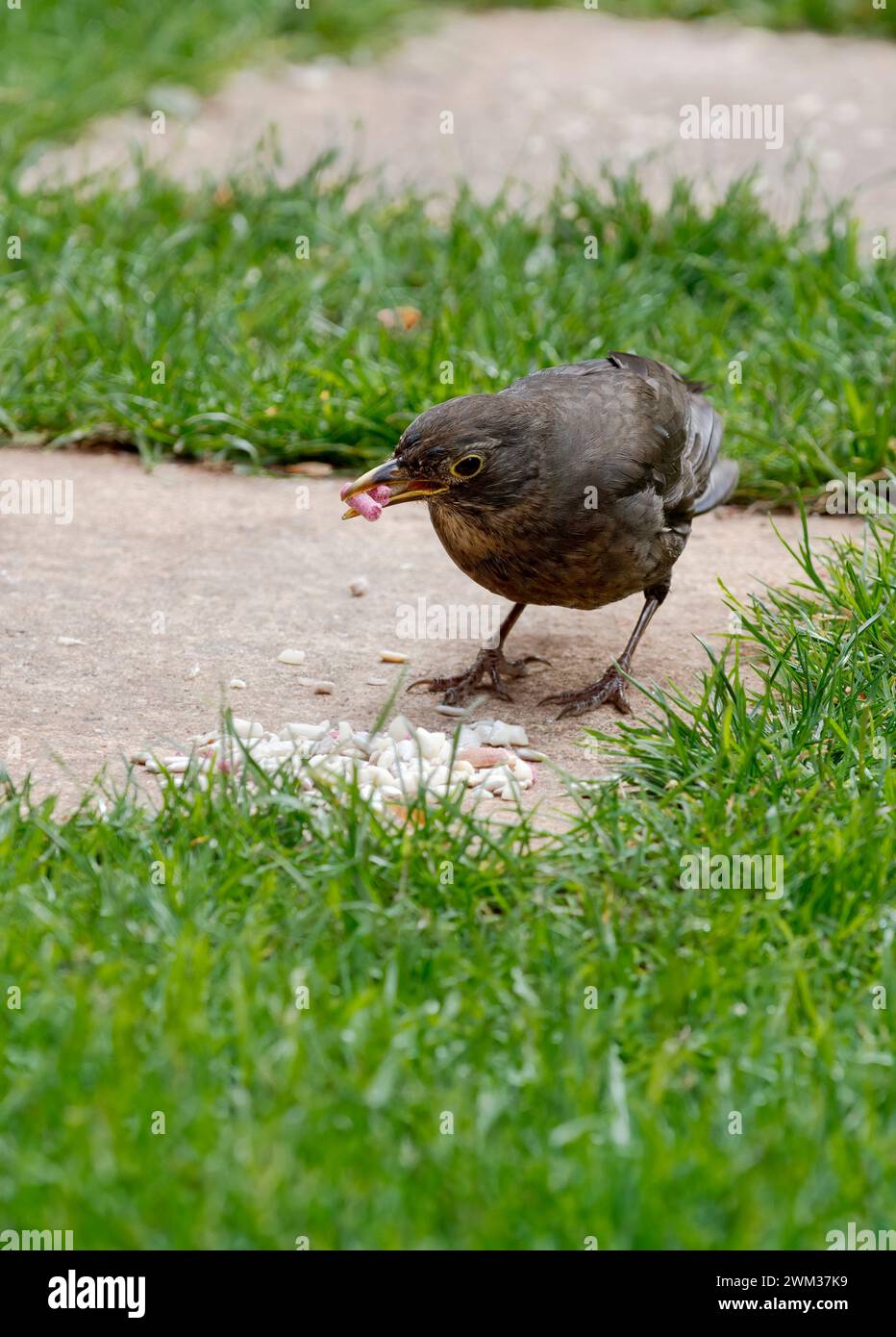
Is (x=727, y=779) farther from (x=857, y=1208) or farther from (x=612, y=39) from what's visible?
(x=612, y=39)

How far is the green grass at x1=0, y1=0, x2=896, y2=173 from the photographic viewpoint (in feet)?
28.9

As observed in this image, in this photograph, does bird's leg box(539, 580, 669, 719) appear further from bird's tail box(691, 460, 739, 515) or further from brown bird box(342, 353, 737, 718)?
bird's tail box(691, 460, 739, 515)

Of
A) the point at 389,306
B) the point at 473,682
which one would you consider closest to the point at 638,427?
the point at 473,682

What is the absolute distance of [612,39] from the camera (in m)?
11.8

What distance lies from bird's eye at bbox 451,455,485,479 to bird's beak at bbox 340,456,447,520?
0.06 meters

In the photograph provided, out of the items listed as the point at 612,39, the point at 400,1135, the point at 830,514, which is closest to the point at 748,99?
the point at 612,39

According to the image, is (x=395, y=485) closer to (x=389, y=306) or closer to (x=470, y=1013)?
(x=470, y=1013)

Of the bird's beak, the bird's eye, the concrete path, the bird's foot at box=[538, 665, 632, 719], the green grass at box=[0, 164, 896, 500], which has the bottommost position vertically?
the bird's foot at box=[538, 665, 632, 719]

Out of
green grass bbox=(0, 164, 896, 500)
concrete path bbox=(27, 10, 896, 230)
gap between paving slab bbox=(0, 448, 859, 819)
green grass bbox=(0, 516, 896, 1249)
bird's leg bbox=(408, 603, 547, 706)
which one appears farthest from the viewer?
concrete path bbox=(27, 10, 896, 230)

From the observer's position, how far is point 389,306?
741cm

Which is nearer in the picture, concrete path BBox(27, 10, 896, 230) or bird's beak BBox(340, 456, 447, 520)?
bird's beak BBox(340, 456, 447, 520)

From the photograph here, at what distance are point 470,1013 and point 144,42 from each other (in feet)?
25.9

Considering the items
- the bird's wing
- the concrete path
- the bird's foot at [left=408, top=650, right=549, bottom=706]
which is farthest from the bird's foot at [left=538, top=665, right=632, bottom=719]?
the concrete path

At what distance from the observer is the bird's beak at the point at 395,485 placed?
470 centimetres
